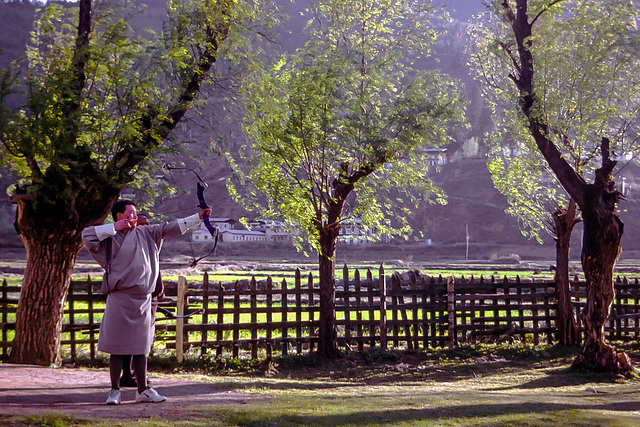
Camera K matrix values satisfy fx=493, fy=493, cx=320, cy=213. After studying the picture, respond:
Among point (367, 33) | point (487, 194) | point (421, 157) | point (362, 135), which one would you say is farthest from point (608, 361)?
point (487, 194)

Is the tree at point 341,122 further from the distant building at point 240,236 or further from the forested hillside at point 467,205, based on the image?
the distant building at point 240,236

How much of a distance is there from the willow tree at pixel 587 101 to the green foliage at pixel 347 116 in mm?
1576

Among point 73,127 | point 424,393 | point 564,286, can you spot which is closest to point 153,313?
point 424,393

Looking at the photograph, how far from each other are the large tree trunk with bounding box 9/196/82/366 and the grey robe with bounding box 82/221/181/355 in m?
4.08

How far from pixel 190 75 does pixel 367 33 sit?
4.32 metres

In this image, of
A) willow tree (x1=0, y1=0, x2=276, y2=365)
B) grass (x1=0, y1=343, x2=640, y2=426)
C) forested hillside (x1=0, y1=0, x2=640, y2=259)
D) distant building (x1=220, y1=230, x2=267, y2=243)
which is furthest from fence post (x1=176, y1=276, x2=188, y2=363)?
distant building (x1=220, y1=230, x2=267, y2=243)

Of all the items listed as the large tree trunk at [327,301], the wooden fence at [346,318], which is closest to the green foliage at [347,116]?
the large tree trunk at [327,301]

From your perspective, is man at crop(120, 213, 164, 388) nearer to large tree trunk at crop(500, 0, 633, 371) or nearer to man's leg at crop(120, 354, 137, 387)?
man's leg at crop(120, 354, 137, 387)

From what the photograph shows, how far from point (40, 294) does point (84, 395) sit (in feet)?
11.4

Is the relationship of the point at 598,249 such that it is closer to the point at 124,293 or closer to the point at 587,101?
the point at 587,101

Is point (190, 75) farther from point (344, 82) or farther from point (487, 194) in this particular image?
point (487, 194)

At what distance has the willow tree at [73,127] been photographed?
7422 millimetres

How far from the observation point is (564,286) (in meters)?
12.2

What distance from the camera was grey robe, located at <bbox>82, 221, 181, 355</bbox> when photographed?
14.9 ft
